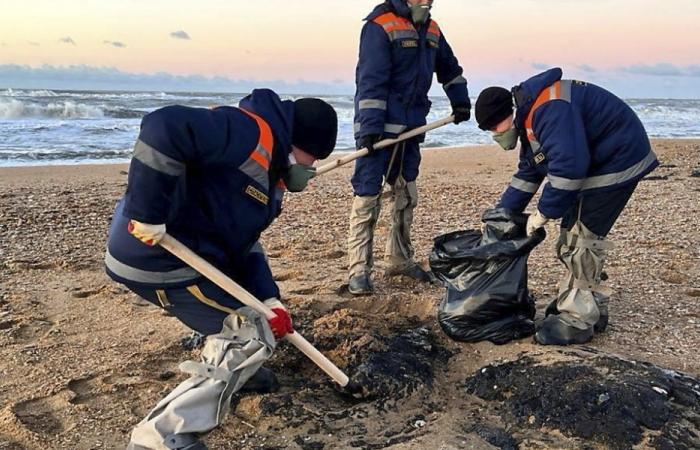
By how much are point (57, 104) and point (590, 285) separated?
26.8 m

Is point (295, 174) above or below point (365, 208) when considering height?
above

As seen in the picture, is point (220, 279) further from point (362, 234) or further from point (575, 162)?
point (362, 234)

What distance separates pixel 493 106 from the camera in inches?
157

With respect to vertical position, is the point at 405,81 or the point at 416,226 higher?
the point at 405,81

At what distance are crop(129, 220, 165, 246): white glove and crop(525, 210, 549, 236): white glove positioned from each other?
2.22 m

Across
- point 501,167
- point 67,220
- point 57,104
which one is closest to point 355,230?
point 67,220

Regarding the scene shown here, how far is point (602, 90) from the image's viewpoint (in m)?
4.03

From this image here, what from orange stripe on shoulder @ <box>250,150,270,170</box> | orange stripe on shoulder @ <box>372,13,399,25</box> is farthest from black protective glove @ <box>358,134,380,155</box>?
orange stripe on shoulder @ <box>250,150,270,170</box>

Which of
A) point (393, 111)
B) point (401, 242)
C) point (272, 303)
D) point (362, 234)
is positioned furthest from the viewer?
point (401, 242)

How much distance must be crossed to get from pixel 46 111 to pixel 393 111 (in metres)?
23.4

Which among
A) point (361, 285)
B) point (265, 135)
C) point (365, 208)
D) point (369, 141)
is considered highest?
point (265, 135)

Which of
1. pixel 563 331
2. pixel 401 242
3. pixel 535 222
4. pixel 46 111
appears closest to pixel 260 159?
pixel 535 222

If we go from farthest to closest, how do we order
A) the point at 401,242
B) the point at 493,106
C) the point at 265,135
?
the point at 401,242 < the point at 493,106 < the point at 265,135

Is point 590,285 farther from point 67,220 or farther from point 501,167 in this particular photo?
point 501,167
